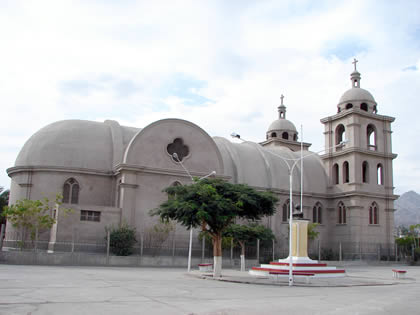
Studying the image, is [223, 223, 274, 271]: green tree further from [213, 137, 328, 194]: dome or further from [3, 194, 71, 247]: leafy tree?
[3, 194, 71, 247]: leafy tree

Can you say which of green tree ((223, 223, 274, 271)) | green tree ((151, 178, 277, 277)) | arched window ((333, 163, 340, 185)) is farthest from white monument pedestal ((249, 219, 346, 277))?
arched window ((333, 163, 340, 185))

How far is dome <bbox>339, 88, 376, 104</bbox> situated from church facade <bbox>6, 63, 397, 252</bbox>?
11 centimetres

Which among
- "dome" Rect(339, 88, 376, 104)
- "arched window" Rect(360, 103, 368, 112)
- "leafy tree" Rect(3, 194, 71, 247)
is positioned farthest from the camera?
"arched window" Rect(360, 103, 368, 112)

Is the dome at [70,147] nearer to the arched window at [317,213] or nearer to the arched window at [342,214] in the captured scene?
the arched window at [317,213]

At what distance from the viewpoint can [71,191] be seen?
3659 cm

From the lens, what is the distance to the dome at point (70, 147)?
36.7m

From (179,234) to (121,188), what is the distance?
6.05 m

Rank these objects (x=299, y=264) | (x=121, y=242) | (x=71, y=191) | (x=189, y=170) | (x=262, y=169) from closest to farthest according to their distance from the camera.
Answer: (x=299, y=264), (x=121, y=242), (x=71, y=191), (x=189, y=170), (x=262, y=169)

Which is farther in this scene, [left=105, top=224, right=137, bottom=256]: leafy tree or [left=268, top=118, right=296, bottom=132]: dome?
[left=268, top=118, right=296, bottom=132]: dome

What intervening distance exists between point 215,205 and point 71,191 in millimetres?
18237

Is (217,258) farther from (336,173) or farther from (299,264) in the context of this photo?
(336,173)

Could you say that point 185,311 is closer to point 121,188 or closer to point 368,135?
point 121,188

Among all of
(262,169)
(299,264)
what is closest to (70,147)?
(262,169)

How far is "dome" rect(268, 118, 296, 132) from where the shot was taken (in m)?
61.7
